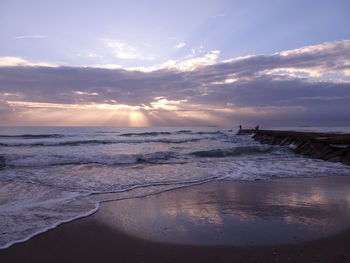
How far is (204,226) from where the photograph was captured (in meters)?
3.88

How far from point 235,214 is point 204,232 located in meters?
1.09

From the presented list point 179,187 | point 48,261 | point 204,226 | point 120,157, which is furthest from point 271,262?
point 120,157

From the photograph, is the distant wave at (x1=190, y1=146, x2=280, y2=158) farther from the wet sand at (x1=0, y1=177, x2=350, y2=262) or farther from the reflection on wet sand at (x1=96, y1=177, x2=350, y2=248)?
the wet sand at (x1=0, y1=177, x2=350, y2=262)

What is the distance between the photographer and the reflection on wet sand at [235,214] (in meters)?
3.55

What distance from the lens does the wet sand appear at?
3021 mm

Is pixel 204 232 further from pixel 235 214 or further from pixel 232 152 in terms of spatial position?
pixel 232 152

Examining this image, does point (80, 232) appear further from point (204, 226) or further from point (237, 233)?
point (237, 233)

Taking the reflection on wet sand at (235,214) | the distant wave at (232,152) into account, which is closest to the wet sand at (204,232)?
the reflection on wet sand at (235,214)

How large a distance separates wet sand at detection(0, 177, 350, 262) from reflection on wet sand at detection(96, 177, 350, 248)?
15 mm

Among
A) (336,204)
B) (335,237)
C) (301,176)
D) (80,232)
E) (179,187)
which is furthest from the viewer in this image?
(301,176)

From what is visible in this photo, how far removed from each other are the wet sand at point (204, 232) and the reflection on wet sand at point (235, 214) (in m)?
0.02

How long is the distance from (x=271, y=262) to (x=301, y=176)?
657 cm

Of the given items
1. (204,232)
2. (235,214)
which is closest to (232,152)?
(235,214)

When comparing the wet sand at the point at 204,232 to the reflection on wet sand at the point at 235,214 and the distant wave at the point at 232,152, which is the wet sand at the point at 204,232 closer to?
the reflection on wet sand at the point at 235,214
